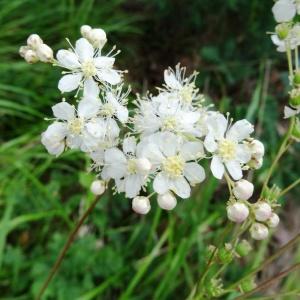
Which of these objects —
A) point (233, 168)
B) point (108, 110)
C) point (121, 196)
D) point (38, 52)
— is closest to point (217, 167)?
point (233, 168)

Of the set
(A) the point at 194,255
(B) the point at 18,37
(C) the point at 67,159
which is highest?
(B) the point at 18,37

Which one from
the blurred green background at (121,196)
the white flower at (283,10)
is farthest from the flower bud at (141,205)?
the blurred green background at (121,196)

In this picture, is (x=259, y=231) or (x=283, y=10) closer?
(x=259, y=231)

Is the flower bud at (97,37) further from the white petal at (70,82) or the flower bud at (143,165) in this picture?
the flower bud at (143,165)

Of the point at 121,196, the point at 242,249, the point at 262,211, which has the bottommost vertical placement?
the point at 121,196

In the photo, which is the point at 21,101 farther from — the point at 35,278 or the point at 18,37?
the point at 35,278

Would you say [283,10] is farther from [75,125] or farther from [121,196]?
[121,196]

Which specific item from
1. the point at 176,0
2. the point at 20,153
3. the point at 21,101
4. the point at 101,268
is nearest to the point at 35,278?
the point at 101,268
